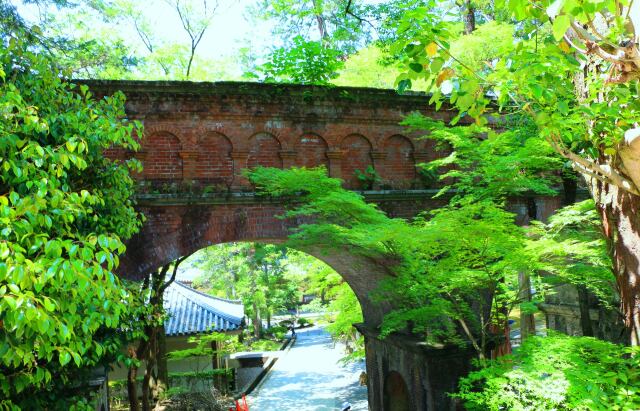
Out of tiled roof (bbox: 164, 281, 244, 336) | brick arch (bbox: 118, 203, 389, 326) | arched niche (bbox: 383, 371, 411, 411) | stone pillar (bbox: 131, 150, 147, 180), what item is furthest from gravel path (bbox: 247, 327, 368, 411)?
stone pillar (bbox: 131, 150, 147, 180)

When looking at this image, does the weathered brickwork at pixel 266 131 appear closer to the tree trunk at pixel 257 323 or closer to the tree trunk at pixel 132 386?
the tree trunk at pixel 132 386

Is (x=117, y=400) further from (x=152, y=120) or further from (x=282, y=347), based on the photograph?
(x=282, y=347)

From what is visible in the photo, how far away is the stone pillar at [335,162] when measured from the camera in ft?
26.7

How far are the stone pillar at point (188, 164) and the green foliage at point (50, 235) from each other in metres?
2.12

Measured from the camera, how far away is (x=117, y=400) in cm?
1322

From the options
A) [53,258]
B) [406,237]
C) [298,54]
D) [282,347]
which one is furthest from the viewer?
[282,347]

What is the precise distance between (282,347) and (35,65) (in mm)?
22037

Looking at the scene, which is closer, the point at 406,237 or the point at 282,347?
the point at 406,237

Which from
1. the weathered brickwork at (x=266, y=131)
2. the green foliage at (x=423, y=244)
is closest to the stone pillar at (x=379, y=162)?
the weathered brickwork at (x=266, y=131)

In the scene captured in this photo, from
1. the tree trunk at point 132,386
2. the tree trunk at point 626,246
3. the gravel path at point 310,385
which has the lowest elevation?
the gravel path at point 310,385

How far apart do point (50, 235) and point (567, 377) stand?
4.92m

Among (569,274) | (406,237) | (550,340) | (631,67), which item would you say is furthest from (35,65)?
(569,274)

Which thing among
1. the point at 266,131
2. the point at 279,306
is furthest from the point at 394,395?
the point at 279,306

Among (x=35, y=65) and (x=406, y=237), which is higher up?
(x=35, y=65)
